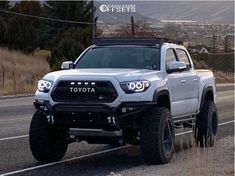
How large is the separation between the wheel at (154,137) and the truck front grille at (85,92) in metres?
0.69

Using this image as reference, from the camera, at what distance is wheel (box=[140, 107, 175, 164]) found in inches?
398

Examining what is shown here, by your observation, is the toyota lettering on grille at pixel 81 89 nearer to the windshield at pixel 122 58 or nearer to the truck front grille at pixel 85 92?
the truck front grille at pixel 85 92

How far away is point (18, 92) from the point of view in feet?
112

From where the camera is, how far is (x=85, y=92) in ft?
33.0

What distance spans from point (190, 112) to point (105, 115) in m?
2.80

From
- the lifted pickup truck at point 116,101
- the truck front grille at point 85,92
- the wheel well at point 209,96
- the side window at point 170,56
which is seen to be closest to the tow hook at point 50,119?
the lifted pickup truck at point 116,101

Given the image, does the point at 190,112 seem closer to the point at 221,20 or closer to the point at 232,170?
the point at 232,170

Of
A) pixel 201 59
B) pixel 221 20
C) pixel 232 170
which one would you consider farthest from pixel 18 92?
pixel 201 59

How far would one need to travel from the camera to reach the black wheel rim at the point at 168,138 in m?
10.5

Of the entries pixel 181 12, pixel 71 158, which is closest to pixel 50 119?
pixel 71 158

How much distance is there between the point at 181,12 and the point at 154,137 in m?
47.9

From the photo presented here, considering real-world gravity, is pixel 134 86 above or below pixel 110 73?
below

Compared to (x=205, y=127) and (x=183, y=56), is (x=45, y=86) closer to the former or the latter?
(x=183, y=56)

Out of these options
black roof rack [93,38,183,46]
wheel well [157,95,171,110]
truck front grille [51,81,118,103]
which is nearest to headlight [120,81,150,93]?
truck front grille [51,81,118,103]
